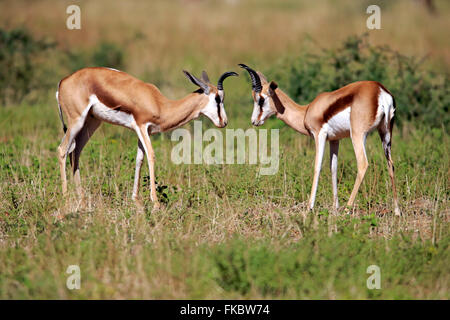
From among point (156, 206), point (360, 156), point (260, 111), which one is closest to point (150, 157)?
point (156, 206)

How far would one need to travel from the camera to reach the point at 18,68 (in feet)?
39.1

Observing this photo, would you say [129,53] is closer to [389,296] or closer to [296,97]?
[296,97]

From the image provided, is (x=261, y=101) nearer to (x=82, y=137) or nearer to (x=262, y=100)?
(x=262, y=100)

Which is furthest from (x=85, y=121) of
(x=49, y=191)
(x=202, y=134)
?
(x=202, y=134)

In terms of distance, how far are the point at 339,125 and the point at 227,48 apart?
34.9ft

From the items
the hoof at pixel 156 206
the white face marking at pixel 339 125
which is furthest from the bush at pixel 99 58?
the white face marking at pixel 339 125

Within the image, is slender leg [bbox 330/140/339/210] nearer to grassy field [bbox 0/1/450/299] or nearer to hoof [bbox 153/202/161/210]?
grassy field [bbox 0/1/450/299]

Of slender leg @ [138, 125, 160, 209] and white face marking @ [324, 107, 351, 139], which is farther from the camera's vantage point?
slender leg @ [138, 125, 160, 209]

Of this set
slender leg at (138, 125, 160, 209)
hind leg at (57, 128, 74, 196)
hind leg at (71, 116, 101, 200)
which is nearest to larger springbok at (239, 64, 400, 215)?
slender leg at (138, 125, 160, 209)

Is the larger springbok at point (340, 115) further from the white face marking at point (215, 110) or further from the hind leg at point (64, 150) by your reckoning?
the hind leg at point (64, 150)

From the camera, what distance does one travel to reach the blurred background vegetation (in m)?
10.2

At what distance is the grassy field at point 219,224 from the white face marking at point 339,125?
0.73m

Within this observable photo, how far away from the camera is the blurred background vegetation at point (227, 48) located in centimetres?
Result: 1020

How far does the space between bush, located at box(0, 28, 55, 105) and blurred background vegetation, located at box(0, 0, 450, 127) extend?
0.07ft
